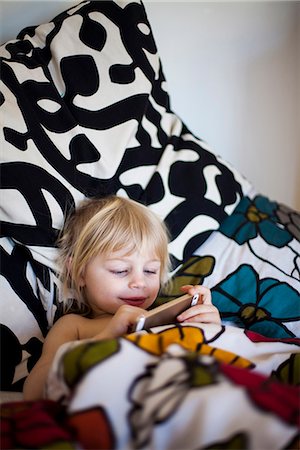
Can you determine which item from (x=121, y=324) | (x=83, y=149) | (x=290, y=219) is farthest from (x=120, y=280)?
(x=290, y=219)

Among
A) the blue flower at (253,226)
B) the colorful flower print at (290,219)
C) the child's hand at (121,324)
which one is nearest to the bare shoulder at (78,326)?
the child's hand at (121,324)

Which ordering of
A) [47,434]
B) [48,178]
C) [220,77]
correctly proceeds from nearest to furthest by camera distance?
[47,434], [48,178], [220,77]

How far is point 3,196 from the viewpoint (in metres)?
0.97

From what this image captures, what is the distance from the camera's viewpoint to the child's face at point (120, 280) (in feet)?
→ 3.39

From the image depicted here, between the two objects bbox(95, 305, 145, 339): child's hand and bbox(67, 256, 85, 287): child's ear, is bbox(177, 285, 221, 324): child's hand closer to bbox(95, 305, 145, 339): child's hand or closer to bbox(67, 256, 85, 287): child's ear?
bbox(95, 305, 145, 339): child's hand

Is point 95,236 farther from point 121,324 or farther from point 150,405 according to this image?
point 150,405

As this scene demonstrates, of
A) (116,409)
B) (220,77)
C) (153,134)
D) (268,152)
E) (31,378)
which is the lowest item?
(31,378)

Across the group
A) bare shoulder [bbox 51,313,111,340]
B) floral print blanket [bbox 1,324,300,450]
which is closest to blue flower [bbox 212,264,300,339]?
bare shoulder [bbox 51,313,111,340]

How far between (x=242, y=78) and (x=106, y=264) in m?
0.86

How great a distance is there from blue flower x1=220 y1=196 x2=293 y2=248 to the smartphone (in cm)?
33

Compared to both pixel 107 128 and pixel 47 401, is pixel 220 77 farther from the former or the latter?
pixel 47 401

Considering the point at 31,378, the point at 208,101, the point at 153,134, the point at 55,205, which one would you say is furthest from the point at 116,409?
the point at 208,101

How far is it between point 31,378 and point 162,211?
1.65ft

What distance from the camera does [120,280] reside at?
3.39 feet
